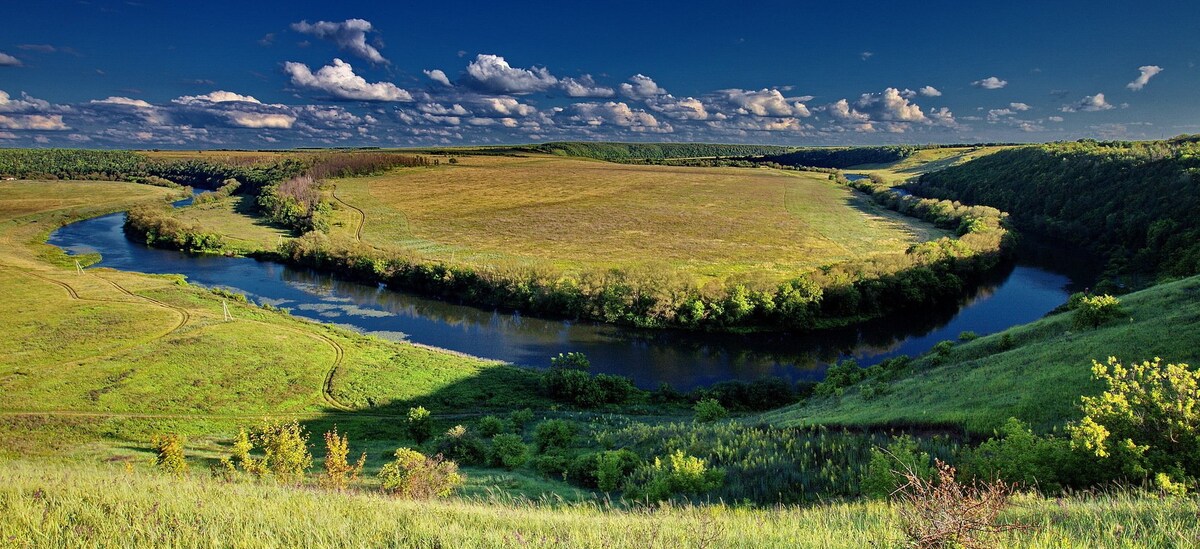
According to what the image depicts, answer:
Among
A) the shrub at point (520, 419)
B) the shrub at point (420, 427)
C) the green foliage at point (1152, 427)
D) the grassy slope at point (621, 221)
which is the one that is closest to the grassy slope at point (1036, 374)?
the green foliage at point (1152, 427)

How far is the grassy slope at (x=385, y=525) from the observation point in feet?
15.7

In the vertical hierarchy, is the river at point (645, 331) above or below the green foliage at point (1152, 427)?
below

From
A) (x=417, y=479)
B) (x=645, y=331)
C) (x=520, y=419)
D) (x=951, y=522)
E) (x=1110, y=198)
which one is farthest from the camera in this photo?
(x=1110, y=198)

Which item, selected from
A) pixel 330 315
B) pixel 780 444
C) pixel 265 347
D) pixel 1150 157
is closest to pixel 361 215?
pixel 330 315

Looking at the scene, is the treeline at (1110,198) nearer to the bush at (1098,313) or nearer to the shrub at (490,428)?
the bush at (1098,313)

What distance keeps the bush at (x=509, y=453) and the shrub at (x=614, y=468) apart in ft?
14.9

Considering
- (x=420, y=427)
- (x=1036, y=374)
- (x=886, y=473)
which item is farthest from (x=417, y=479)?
(x=1036, y=374)

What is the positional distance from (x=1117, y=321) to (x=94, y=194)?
194517 millimetres

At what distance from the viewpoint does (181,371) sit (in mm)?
35250

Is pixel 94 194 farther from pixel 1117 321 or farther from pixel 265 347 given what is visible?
pixel 1117 321

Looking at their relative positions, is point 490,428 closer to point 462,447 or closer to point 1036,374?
point 462,447

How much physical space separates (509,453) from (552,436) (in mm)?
2522

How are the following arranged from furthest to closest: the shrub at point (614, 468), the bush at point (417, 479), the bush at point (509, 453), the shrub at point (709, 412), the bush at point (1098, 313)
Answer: the shrub at point (709, 412)
the bush at point (1098, 313)
the bush at point (509, 453)
the shrub at point (614, 468)
the bush at point (417, 479)

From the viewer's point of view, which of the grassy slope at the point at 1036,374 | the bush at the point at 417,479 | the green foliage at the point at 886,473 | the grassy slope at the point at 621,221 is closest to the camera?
the green foliage at the point at 886,473
